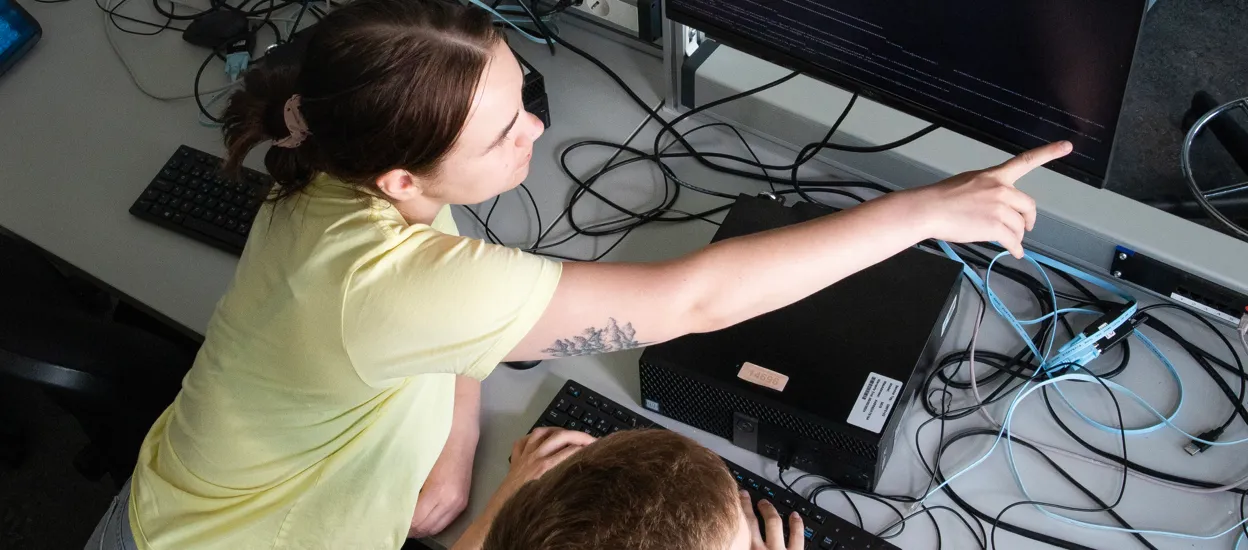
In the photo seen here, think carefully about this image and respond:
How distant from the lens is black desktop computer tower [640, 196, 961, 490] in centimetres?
97

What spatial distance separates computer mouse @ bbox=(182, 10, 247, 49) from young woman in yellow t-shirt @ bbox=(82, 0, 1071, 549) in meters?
0.68

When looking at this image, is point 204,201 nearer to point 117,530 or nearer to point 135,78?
point 135,78

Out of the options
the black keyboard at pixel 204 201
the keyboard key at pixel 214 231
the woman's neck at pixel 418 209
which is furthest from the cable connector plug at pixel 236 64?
the woman's neck at pixel 418 209

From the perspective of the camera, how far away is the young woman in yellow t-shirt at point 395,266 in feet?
2.67

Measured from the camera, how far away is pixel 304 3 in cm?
161

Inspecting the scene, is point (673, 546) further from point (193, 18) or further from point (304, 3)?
point (193, 18)

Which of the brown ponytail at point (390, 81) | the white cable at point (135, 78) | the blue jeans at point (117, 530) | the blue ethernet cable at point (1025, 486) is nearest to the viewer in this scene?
the brown ponytail at point (390, 81)

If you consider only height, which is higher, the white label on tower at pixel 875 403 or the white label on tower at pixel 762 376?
the white label on tower at pixel 875 403

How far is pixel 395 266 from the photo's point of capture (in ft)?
2.69

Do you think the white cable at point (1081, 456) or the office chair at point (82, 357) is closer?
the white cable at point (1081, 456)

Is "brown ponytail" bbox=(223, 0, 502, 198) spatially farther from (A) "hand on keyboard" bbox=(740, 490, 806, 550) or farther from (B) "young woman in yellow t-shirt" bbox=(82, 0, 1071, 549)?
(A) "hand on keyboard" bbox=(740, 490, 806, 550)

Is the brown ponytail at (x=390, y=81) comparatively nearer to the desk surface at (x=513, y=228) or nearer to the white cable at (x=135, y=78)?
the desk surface at (x=513, y=228)

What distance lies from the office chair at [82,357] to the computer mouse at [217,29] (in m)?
0.43

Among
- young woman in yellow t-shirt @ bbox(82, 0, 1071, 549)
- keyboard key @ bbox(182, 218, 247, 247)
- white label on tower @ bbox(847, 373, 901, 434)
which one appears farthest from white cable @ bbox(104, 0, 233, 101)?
white label on tower @ bbox(847, 373, 901, 434)
